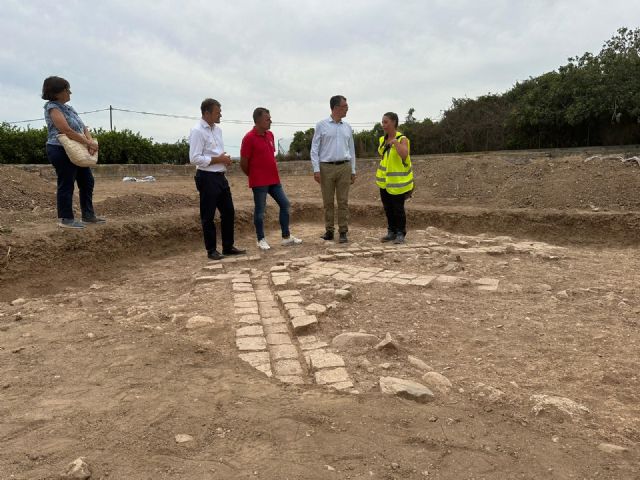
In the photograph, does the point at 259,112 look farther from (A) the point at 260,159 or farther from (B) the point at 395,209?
(B) the point at 395,209

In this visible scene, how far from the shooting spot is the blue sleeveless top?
5.54 m

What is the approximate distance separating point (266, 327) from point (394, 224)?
3526 millimetres

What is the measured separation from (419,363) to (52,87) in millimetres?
5097

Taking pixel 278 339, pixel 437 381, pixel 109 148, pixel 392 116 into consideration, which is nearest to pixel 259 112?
pixel 392 116

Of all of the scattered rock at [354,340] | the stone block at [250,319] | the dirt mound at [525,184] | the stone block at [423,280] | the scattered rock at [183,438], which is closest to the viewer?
the scattered rock at [183,438]

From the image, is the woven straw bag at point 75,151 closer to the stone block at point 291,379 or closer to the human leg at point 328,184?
the human leg at point 328,184

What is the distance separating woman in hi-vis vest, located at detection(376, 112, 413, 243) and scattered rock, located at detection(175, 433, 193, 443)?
4.59 metres

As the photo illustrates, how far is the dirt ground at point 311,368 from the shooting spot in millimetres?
2066

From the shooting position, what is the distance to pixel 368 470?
1.97 m

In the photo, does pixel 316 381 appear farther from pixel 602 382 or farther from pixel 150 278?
pixel 150 278

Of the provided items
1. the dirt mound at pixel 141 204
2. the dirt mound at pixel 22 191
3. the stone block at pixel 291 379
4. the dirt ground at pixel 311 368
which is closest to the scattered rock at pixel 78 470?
the dirt ground at pixel 311 368

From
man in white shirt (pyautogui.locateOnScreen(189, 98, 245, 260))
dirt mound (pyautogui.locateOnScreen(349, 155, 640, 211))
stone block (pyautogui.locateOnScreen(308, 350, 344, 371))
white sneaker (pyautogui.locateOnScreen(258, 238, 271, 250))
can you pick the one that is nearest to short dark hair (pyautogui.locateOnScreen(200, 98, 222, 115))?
man in white shirt (pyautogui.locateOnScreen(189, 98, 245, 260))

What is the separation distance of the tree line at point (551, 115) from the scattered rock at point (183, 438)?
61.8 ft

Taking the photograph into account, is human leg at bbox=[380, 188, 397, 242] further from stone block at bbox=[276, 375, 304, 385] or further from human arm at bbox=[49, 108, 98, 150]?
stone block at bbox=[276, 375, 304, 385]
